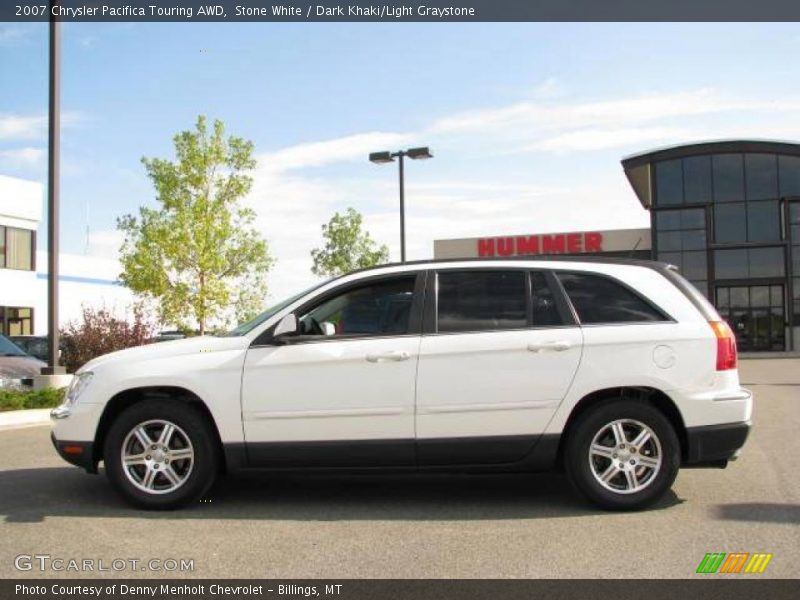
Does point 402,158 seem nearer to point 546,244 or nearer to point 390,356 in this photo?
point 390,356

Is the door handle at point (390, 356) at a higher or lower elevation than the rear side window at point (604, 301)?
lower

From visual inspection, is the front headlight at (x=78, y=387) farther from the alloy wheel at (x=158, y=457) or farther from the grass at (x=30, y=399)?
the grass at (x=30, y=399)

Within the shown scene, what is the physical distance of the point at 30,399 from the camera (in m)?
12.9

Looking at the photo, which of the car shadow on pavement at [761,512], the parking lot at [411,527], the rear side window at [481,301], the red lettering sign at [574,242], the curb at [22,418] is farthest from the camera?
the red lettering sign at [574,242]

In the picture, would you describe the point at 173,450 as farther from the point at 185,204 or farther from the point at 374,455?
the point at 185,204

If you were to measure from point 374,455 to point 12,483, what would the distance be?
3361mm

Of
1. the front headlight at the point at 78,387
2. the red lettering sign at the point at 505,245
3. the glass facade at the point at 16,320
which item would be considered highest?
the red lettering sign at the point at 505,245

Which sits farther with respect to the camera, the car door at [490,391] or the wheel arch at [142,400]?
the wheel arch at [142,400]

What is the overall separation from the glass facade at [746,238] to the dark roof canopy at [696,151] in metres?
0.13

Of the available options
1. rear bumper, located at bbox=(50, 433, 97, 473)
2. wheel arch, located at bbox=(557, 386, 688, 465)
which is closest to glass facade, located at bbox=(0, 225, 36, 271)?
rear bumper, located at bbox=(50, 433, 97, 473)

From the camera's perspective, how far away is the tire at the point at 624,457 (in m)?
5.74

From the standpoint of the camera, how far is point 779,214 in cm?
4116

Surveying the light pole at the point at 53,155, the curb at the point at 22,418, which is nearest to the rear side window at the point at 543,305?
the curb at the point at 22,418
